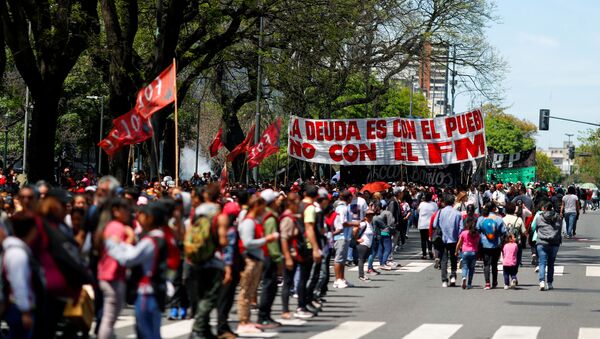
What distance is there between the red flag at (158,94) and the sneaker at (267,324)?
331 inches

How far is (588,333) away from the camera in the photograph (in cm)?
1577

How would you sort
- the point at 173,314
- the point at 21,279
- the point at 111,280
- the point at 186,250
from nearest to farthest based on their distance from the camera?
the point at 21,279 < the point at 111,280 < the point at 186,250 < the point at 173,314

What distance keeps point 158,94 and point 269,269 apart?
29.3 feet

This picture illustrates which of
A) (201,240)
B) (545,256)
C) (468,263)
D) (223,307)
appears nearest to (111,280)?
(201,240)

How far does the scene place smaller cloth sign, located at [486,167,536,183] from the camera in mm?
72250

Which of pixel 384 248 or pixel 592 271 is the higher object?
pixel 384 248

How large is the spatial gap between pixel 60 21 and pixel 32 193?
16.5 meters

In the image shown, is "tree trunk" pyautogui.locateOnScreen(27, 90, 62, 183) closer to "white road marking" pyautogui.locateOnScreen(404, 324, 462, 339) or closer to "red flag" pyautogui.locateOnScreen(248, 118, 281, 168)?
"red flag" pyautogui.locateOnScreen(248, 118, 281, 168)

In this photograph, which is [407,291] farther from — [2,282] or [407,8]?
[407,8]

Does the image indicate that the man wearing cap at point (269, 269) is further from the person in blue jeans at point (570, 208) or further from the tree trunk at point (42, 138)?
the person in blue jeans at point (570, 208)

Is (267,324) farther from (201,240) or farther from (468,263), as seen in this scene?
(468,263)

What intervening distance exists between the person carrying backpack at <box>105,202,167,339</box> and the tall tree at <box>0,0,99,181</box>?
16.3 meters

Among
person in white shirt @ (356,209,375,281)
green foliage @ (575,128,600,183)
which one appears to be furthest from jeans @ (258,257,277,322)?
green foliage @ (575,128,600,183)

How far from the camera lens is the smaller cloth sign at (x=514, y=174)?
237ft
